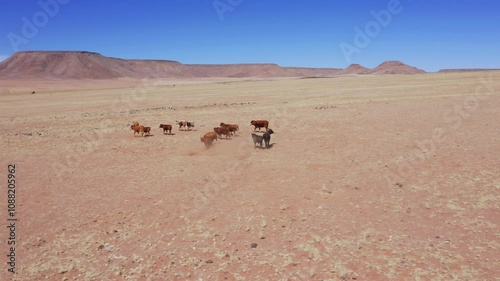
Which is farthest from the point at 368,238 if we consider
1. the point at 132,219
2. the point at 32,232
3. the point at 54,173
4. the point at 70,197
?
the point at 54,173

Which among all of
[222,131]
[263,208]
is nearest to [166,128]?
[222,131]

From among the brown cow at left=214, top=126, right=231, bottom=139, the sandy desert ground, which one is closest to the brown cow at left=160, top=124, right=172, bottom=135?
the sandy desert ground

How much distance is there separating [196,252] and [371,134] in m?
12.3

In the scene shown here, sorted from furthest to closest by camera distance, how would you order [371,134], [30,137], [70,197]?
[30,137]
[371,134]
[70,197]

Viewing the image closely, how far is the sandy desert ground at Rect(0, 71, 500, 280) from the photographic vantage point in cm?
618

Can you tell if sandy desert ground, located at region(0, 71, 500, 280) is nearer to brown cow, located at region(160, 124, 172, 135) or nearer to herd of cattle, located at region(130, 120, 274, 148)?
herd of cattle, located at region(130, 120, 274, 148)

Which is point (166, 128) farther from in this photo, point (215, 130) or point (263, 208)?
point (263, 208)

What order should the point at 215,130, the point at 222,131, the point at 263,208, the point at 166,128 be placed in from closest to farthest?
the point at 263,208 < the point at 222,131 < the point at 215,130 < the point at 166,128

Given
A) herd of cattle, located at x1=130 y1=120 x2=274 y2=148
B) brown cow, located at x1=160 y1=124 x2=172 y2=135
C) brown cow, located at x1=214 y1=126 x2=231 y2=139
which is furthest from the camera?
brown cow, located at x1=160 y1=124 x2=172 y2=135

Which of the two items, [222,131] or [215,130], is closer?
[222,131]

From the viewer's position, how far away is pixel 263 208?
27.9 feet

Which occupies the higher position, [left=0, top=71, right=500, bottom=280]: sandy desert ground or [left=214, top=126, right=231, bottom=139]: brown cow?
[left=214, top=126, right=231, bottom=139]: brown cow

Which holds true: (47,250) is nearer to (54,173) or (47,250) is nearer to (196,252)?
(196,252)

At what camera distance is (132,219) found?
26.7 feet
